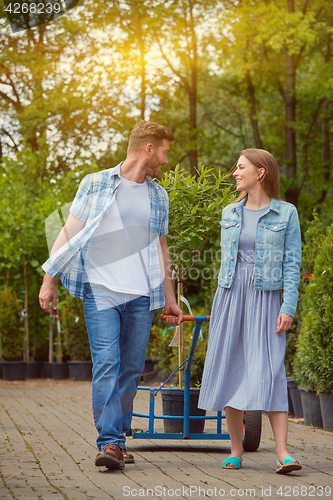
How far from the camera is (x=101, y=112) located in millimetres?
16250

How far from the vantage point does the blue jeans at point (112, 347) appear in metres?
3.59

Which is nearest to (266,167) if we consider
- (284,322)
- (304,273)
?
(284,322)

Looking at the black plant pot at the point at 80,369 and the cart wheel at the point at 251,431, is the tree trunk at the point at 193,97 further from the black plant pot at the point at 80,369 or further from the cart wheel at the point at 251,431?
the cart wheel at the point at 251,431

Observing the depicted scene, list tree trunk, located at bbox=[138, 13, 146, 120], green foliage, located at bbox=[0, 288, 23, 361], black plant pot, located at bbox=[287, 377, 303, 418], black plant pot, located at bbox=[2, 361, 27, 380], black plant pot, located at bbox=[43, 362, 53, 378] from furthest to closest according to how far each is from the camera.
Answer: tree trunk, located at bbox=[138, 13, 146, 120] → black plant pot, located at bbox=[43, 362, 53, 378] → green foliage, located at bbox=[0, 288, 23, 361] → black plant pot, located at bbox=[2, 361, 27, 380] → black plant pot, located at bbox=[287, 377, 303, 418]

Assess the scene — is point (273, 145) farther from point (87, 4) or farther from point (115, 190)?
point (115, 190)

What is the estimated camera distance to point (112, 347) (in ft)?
11.9

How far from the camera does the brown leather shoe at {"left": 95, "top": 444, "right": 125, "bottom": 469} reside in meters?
3.49

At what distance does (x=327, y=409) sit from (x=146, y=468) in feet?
7.90

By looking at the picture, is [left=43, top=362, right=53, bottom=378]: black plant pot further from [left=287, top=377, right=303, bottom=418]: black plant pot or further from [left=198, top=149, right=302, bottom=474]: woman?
[left=198, top=149, right=302, bottom=474]: woman

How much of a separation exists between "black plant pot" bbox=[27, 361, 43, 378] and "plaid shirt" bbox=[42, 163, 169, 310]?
8200 millimetres

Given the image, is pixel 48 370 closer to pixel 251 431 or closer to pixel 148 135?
pixel 251 431

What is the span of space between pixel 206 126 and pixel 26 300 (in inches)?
516

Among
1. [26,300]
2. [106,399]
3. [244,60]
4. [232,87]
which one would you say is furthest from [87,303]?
[232,87]

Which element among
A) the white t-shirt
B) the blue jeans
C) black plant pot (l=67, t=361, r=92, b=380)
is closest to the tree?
black plant pot (l=67, t=361, r=92, b=380)
